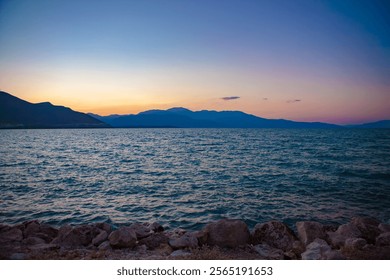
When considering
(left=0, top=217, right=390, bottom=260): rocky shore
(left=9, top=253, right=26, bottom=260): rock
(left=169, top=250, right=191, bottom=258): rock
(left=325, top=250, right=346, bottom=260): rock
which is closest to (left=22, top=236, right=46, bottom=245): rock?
(left=0, top=217, right=390, bottom=260): rocky shore

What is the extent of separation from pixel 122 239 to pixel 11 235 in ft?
11.7

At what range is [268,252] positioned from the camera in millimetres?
6586

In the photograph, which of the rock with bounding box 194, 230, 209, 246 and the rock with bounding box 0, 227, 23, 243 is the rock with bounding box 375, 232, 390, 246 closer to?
Answer: the rock with bounding box 194, 230, 209, 246

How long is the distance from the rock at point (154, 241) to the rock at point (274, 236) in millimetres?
2580

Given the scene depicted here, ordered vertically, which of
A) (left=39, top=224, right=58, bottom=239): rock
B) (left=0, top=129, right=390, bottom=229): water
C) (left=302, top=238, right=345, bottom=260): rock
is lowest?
(left=0, top=129, right=390, bottom=229): water

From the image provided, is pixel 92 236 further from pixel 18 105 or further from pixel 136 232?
pixel 18 105

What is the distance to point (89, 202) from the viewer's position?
12453 millimetres

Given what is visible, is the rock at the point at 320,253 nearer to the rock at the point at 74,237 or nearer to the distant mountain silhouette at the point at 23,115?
the rock at the point at 74,237

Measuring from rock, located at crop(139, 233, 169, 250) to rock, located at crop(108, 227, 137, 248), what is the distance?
34 centimetres

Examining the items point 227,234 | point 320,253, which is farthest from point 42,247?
point 320,253

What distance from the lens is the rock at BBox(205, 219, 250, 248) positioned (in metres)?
6.82

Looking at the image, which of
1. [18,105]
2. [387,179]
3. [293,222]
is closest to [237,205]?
[293,222]

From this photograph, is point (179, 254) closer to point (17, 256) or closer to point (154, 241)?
point (154, 241)

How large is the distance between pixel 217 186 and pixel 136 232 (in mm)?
8735
